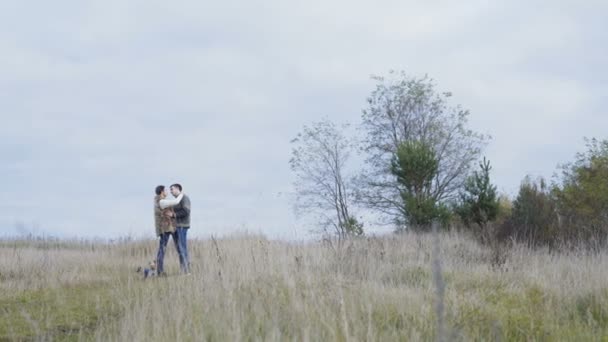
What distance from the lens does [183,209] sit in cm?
1390

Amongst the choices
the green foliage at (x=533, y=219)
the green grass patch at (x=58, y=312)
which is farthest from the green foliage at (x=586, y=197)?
the green grass patch at (x=58, y=312)

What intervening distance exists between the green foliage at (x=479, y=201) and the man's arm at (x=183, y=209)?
52.9ft

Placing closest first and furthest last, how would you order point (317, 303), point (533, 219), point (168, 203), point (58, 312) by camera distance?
point (317, 303)
point (58, 312)
point (168, 203)
point (533, 219)

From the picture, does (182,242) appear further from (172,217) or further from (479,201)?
(479,201)

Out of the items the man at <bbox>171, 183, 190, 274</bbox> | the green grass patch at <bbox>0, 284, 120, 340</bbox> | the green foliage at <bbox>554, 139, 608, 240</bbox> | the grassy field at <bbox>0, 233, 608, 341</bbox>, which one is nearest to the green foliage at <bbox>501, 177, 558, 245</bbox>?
the green foliage at <bbox>554, 139, 608, 240</bbox>

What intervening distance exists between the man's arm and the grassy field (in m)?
1.59

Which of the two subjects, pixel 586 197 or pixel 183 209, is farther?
pixel 586 197

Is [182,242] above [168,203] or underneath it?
underneath

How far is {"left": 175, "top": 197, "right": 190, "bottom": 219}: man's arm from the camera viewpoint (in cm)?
1384

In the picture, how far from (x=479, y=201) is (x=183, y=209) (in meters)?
16.7

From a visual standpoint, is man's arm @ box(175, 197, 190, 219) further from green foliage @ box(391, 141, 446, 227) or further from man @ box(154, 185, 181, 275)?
green foliage @ box(391, 141, 446, 227)

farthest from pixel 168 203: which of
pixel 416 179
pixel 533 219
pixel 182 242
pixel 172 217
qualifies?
pixel 416 179

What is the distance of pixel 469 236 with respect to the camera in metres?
23.1

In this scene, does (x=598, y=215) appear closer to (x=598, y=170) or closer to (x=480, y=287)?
(x=598, y=170)
